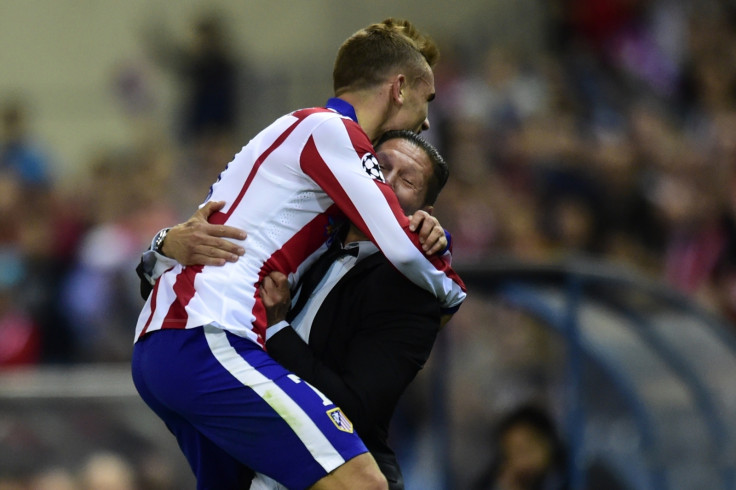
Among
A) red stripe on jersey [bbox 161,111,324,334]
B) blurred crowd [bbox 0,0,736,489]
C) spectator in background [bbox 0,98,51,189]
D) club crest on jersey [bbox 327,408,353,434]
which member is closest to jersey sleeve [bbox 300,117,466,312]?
red stripe on jersey [bbox 161,111,324,334]

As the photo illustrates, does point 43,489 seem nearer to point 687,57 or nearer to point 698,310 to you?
point 698,310

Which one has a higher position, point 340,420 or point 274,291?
point 274,291

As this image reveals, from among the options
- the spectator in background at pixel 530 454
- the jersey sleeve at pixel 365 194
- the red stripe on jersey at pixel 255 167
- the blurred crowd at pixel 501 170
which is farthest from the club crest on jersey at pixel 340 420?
the blurred crowd at pixel 501 170

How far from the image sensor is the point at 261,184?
388 cm

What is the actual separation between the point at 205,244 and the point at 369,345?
0.61 meters

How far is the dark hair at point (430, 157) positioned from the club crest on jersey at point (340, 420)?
0.85 metres

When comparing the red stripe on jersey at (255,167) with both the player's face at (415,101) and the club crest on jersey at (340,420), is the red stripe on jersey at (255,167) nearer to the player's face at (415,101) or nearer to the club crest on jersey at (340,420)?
the player's face at (415,101)

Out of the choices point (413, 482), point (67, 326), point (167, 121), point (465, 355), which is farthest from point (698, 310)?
point (167, 121)

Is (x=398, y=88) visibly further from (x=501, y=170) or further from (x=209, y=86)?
(x=209, y=86)

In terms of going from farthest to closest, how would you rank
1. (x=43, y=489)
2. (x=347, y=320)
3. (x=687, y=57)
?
(x=687, y=57) < (x=43, y=489) < (x=347, y=320)

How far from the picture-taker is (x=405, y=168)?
162 inches

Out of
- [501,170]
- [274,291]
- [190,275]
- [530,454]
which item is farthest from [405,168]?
[501,170]

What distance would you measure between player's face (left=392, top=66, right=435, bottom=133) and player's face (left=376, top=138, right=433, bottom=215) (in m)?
0.08

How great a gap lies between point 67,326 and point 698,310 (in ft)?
15.9
